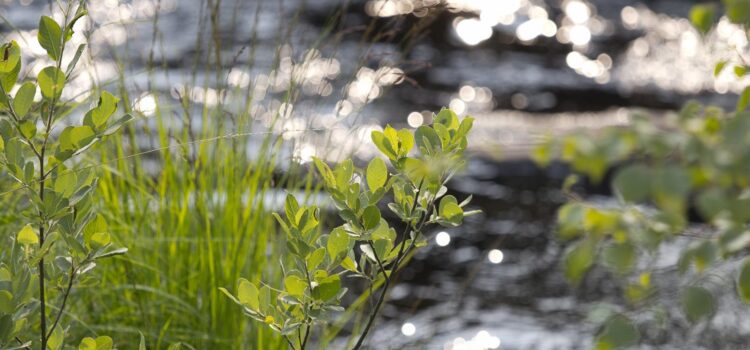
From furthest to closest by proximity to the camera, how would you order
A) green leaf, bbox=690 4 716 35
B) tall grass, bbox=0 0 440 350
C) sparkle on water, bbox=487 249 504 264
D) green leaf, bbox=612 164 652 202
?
1. sparkle on water, bbox=487 249 504 264
2. tall grass, bbox=0 0 440 350
3. green leaf, bbox=690 4 716 35
4. green leaf, bbox=612 164 652 202

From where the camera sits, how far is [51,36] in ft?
4.43

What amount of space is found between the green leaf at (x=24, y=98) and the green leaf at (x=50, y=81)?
0.6 inches

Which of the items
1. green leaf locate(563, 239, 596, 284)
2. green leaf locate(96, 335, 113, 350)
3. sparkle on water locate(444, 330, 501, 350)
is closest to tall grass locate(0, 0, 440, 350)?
green leaf locate(96, 335, 113, 350)

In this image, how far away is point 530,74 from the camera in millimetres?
7059

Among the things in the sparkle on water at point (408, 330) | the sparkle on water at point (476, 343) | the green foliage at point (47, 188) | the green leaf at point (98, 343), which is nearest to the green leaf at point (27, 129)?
the green foliage at point (47, 188)

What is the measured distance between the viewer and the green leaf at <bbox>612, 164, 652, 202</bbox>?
2.89 ft

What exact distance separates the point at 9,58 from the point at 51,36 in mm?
61

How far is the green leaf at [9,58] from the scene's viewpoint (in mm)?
1338

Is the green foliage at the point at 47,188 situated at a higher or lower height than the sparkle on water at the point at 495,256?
lower

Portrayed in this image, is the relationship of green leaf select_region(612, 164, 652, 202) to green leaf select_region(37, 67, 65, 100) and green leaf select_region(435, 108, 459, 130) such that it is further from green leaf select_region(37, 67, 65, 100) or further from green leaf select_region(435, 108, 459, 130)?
green leaf select_region(37, 67, 65, 100)

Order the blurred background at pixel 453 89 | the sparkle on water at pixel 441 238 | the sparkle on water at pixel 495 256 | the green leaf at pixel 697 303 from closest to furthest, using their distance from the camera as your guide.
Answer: the green leaf at pixel 697 303
the blurred background at pixel 453 89
the sparkle on water at pixel 441 238
the sparkle on water at pixel 495 256

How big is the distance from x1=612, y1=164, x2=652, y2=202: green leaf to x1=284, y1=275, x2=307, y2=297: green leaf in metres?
0.62

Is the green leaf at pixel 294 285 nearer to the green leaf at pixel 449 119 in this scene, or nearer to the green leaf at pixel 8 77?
the green leaf at pixel 449 119

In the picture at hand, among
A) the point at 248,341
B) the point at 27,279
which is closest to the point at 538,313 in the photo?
the point at 248,341
